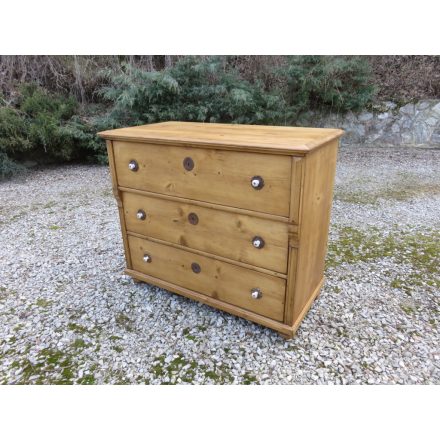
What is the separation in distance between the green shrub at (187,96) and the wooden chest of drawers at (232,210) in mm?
3929

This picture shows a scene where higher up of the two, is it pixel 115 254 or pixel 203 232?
pixel 203 232

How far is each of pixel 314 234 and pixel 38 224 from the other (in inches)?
136

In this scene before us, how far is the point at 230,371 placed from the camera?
203 centimetres

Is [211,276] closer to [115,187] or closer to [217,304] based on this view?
[217,304]

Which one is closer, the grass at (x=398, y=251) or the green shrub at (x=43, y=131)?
the grass at (x=398, y=251)

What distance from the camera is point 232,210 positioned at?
6.81 feet

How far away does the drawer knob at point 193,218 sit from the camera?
7.46 ft

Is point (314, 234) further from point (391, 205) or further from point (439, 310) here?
point (391, 205)

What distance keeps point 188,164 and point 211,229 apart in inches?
17.7

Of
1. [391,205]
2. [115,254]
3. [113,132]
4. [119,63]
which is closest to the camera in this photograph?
[113,132]

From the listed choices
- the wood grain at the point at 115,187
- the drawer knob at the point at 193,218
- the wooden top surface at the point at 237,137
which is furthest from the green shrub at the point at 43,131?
the drawer knob at the point at 193,218

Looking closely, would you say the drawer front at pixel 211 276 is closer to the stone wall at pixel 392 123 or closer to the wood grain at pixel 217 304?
the wood grain at pixel 217 304

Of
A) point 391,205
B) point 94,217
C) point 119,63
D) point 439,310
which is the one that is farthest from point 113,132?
point 119,63

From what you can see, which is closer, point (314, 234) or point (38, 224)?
point (314, 234)
